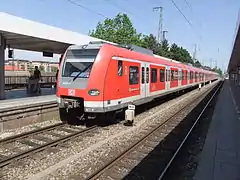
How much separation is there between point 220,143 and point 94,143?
373cm

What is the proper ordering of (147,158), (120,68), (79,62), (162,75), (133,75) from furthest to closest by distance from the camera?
(162,75) < (133,75) < (120,68) < (79,62) < (147,158)

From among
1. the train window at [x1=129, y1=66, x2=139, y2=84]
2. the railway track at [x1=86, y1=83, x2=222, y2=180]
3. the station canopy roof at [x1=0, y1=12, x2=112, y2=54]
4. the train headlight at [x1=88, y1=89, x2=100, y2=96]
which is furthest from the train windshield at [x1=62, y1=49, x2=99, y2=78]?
the railway track at [x1=86, y1=83, x2=222, y2=180]

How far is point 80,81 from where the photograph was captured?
9680 mm

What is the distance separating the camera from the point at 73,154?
22.7 ft

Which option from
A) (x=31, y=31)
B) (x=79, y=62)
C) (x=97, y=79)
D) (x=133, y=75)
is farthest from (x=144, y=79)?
(x=31, y=31)

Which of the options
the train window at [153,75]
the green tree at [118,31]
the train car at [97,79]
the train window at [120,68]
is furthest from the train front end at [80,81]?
the green tree at [118,31]

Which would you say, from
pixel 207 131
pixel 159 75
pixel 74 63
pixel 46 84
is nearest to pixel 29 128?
pixel 74 63

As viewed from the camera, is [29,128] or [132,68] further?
[132,68]

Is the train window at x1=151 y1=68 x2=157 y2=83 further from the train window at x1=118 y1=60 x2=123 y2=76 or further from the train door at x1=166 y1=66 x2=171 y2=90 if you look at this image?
the train window at x1=118 y1=60 x2=123 y2=76

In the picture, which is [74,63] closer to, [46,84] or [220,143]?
[220,143]

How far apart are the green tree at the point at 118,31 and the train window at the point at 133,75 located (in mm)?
54914

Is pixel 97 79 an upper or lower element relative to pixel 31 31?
lower

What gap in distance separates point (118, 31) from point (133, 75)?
57.4 metres

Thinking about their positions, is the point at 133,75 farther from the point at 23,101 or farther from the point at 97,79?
the point at 23,101
